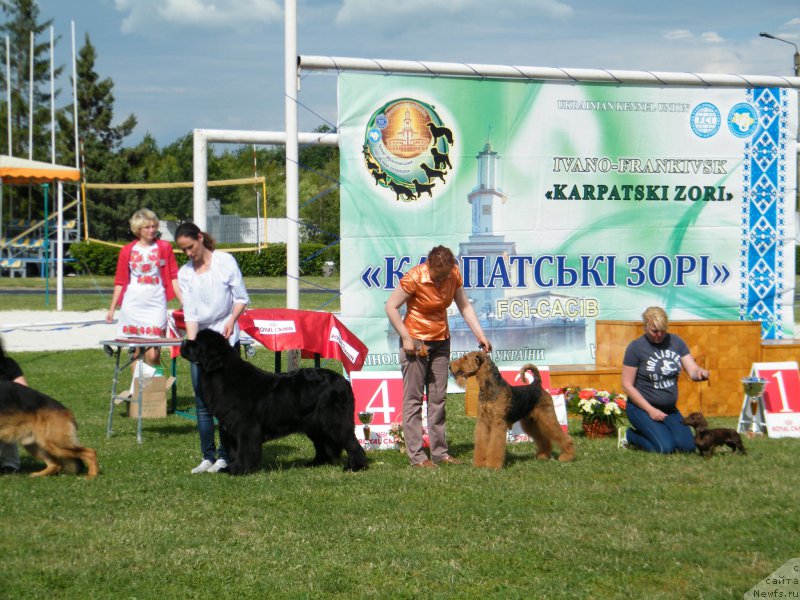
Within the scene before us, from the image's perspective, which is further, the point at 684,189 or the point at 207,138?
the point at 684,189

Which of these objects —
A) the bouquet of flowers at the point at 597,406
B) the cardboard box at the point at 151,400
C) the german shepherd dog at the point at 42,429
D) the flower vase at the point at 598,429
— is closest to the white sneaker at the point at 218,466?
the german shepherd dog at the point at 42,429

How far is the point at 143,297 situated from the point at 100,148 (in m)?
41.8

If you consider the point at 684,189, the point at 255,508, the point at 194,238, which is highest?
the point at 684,189

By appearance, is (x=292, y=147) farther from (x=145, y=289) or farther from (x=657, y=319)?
(x=657, y=319)

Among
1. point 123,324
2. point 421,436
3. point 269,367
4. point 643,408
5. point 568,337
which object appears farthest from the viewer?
point 269,367

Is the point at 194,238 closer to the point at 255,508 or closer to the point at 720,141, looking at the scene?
the point at 255,508

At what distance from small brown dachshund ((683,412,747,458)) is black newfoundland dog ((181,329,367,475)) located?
2.58m

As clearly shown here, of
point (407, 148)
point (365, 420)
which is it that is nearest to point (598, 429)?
point (365, 420)

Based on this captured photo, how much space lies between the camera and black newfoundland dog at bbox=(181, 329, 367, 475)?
6.30m

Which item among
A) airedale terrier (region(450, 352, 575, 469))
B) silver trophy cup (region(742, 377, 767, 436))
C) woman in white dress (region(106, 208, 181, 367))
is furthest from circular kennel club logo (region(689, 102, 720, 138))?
woman in white dress (region(106, 208, 181, 367))

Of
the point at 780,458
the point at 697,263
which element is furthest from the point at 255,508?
the point at 697,263

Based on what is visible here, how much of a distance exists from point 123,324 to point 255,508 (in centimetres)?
349

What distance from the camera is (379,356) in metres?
10.2

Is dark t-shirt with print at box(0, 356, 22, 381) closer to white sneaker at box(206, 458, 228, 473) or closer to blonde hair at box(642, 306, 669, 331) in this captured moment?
white sneaker at box(206, 458, 228, 473)
